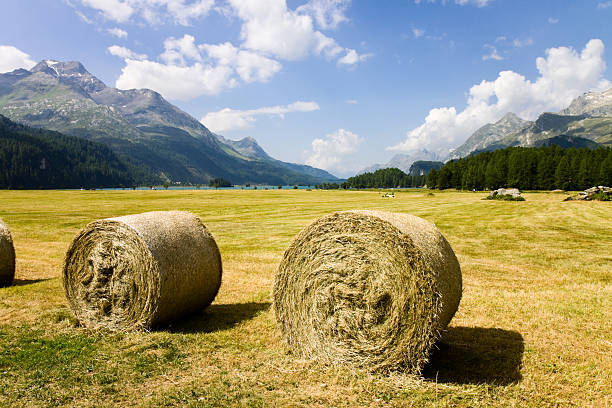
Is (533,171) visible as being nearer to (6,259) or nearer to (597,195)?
(597,195)

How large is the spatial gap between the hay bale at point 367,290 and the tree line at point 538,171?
10372 centimetres

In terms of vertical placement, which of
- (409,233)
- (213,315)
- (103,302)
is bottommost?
(213,315)

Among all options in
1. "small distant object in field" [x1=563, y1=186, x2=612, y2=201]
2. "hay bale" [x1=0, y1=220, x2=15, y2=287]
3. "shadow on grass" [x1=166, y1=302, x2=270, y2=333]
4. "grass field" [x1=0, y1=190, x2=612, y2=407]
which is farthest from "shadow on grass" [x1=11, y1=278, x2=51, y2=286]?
"small distant object in field" [x1=563, y1=186, x2=612, y2=201]

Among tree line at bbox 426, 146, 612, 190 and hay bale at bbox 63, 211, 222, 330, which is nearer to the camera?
hay bale at bbox 63, 211, 222, 330

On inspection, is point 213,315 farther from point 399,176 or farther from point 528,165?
point 399,176

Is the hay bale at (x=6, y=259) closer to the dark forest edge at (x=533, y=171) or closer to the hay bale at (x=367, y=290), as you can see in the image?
the hay bale at (x=367, y=290)

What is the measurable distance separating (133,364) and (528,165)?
114260 mm

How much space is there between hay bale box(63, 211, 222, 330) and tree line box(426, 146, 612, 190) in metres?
105

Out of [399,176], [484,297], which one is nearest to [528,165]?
[399,176]

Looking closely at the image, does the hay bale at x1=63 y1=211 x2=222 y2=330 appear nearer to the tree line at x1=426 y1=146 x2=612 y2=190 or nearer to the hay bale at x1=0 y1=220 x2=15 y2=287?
the hay bale at x1=0 y1=220 x2=15 y2=287

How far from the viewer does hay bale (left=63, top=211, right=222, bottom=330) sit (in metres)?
7.89

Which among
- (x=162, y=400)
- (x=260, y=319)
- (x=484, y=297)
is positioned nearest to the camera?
(x=162, y=400)

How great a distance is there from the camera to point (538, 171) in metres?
97.3

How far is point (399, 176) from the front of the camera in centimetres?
19075
